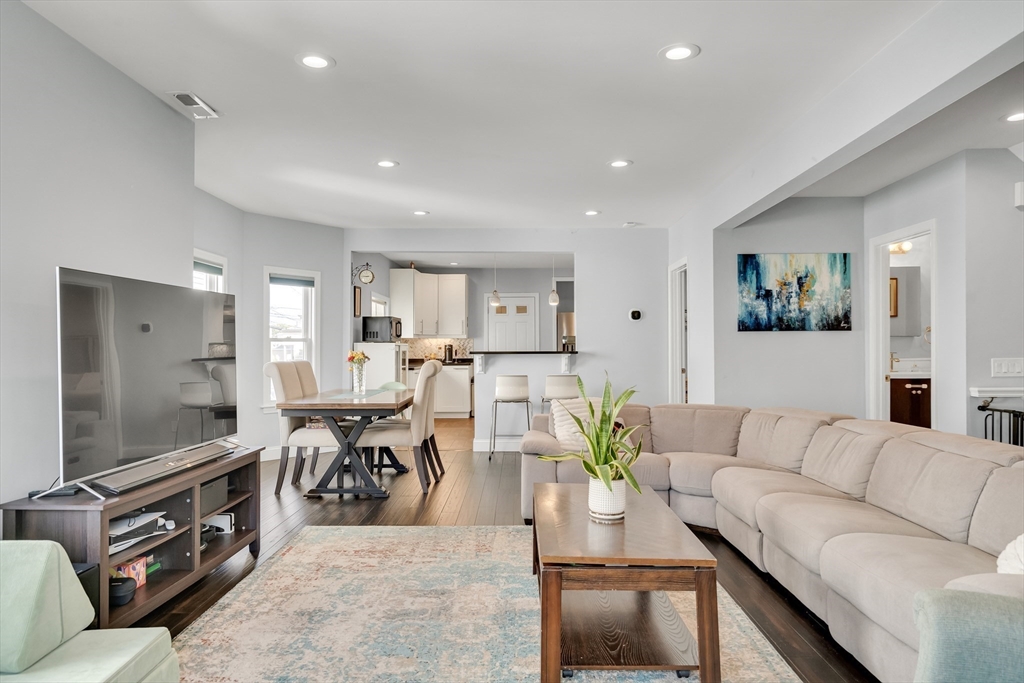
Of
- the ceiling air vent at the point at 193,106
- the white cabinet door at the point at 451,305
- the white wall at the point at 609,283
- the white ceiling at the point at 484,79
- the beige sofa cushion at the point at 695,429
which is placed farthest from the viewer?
the white cabinet door at the point at 451,305

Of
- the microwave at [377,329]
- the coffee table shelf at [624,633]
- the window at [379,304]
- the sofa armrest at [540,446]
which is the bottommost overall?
the coffee table shelf at [624,633]

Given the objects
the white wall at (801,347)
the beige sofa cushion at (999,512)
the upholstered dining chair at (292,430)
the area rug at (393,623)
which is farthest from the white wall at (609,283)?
the beige sofa cushion at (999,512)

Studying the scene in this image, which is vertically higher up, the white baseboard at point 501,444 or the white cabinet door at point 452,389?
the white cabinet door at point 452,389

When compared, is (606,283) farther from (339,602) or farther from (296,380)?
(339,602)

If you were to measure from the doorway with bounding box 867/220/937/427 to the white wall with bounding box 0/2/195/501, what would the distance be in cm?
518

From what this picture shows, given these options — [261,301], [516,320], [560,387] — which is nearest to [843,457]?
[560,387]

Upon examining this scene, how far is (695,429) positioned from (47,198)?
161 inches

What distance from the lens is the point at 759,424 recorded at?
424 centimetres

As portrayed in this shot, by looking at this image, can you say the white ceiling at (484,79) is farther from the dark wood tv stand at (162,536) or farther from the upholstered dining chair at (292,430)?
the dark wood tv stand at (162,536)

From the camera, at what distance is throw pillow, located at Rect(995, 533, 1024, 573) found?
70.6 inches

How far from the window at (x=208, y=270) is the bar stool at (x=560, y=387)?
350 centimetres

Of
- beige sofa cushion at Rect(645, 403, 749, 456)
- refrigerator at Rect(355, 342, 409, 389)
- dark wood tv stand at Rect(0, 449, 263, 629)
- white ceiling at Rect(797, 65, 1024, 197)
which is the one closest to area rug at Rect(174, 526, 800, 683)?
dark wood tv stand at Rect(0, 449, 263, 629)

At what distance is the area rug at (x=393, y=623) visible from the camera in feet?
7.38

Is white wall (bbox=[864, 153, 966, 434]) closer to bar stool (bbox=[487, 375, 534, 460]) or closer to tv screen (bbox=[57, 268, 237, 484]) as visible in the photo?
bar stool (bbox=[487, 375, 534, 460])
